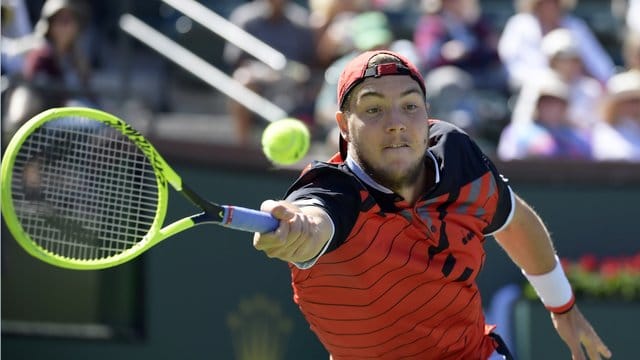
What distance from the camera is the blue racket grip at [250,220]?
3.56 m

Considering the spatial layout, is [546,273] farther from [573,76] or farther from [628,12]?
[628,12]

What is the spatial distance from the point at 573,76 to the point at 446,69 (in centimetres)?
92

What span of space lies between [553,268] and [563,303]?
0.48ft

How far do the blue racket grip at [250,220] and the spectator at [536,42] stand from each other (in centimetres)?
546

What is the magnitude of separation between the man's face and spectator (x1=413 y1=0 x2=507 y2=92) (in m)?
4.80

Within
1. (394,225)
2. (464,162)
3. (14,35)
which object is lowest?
(394,225)

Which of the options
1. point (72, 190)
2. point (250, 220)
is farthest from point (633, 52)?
point (250, 220)

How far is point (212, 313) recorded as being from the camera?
7949 mm

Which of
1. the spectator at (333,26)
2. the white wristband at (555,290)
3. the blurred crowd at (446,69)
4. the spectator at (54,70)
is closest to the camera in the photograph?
the white wristband at (555,290)

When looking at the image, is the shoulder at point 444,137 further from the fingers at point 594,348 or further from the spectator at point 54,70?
the spectator at point 54,70

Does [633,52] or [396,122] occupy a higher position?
[633,52]

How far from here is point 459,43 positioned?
905 cm

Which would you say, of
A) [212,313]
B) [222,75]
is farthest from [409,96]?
[222,75]

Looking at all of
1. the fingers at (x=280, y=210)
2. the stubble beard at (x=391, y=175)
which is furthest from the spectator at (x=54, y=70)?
the fingers at (x=280, y=210)
